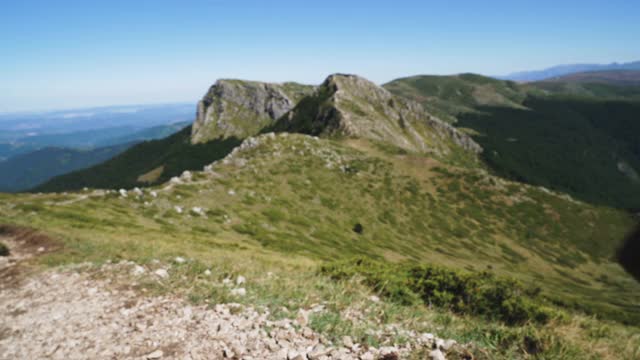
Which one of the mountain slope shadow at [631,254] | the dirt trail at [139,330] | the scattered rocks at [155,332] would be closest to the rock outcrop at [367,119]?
the mountain slope shadow at [631,254]

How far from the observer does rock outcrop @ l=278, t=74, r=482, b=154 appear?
5364 inches

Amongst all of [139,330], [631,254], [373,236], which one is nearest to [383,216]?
[373,236]

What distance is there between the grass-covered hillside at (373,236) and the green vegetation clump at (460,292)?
0.26 feet

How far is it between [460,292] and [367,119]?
135m

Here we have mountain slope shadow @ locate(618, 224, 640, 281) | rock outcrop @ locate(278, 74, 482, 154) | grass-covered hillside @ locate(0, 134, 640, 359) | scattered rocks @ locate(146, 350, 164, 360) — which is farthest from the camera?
rock outcrop @ locate(278, 74, 482, 154)

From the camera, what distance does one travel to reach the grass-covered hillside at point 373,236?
11.6 meters

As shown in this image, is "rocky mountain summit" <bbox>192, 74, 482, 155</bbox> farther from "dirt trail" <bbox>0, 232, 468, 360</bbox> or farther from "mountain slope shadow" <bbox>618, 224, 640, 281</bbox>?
"dirt trail" <bbox>0, 232, 468, 360</bbox>

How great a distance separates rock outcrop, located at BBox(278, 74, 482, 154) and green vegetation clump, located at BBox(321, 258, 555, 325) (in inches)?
4437

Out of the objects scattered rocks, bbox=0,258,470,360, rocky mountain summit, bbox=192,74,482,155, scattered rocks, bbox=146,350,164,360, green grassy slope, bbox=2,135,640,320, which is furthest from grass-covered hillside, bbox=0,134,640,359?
rocky mountain summit, bbox=192,74,482,155

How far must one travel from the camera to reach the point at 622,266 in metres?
81.4

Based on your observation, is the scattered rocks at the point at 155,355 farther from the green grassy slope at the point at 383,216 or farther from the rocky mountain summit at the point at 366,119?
the rocky mountain summit at the point at 366,119

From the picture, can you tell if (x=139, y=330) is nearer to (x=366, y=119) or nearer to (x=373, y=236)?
(x=373, y=236)

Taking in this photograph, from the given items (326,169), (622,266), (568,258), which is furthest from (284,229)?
(622,266)

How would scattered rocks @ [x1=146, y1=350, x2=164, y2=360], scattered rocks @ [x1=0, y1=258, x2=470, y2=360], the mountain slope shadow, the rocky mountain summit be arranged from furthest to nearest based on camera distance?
the rocky mountain summit < the mountain slope shadow < scattered rocks @ [x1=0, y1=258, x2=470, y2=360] < scattered rocks @ [x1=146, y1=350, x2=164, y2=360]
